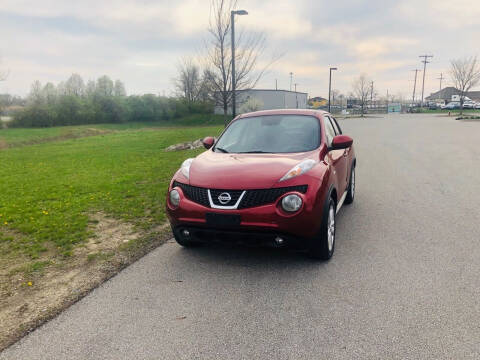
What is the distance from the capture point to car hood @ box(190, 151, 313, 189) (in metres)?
3.69

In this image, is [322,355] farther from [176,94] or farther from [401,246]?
[176,94]

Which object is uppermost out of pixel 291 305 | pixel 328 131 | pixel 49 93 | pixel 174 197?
pixel 49 93

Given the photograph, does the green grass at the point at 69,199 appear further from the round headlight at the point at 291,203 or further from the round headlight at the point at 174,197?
the round headlight at the point at 291,203

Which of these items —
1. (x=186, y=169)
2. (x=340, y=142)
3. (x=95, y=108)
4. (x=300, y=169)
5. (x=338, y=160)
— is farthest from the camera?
(x=95, y=108)

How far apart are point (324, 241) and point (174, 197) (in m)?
1.71

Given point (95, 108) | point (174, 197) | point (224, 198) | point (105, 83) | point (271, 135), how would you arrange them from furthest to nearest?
point (105, 83) → point (95, 108) → point (271, 135) → point (174, 197) → point (224, 198)

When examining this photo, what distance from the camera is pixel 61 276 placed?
12.7 ft

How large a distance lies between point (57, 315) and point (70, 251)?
1523 millimetres

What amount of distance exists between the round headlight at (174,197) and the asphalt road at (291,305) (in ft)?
2.39

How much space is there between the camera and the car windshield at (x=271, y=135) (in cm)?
467

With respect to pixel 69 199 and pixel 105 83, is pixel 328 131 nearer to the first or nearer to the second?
pixel 69 199

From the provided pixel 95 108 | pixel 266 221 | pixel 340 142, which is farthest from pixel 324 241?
pixel 95 108

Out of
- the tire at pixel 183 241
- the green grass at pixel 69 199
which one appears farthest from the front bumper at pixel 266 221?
the green grass at pixel 69 199

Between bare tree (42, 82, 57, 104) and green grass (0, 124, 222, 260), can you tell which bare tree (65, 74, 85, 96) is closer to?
bare tree (42, 82, 57, 104)
